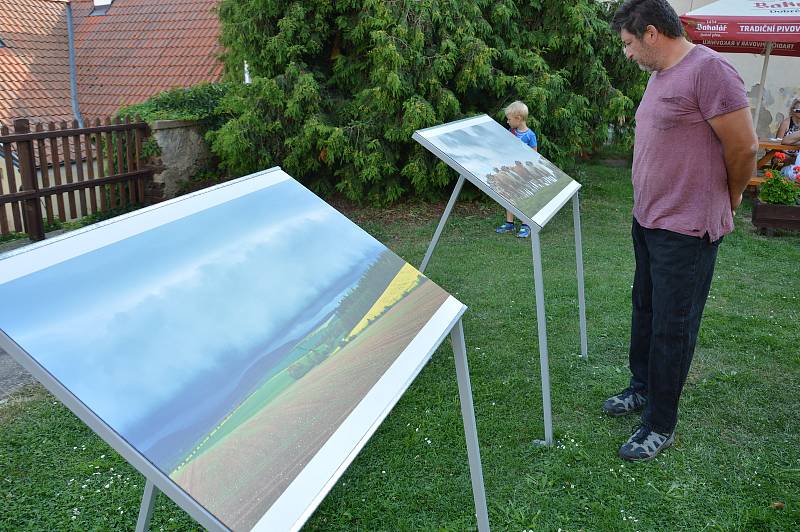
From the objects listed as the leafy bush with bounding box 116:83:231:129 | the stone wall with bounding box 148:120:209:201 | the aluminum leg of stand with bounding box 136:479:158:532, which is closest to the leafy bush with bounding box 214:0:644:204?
the leafy bush with bounding box 116:83:231:129

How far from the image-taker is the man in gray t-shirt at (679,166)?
2541mm

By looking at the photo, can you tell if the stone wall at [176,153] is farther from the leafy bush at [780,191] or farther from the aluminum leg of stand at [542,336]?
the leafy bush at [780,191]

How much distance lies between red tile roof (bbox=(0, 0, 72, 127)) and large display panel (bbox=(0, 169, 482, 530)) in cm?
1359

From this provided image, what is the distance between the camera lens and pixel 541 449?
10.6 ft

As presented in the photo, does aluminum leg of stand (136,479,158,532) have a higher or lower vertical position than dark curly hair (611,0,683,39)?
lower

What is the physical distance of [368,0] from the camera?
760 cm

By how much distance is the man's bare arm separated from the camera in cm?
251

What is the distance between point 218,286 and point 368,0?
6.74 m

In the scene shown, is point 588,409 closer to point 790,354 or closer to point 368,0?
point 790,354

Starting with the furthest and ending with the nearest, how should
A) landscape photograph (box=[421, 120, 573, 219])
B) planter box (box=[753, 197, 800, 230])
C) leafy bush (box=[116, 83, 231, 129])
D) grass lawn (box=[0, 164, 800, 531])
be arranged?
leafy bush (box=[116, 83, 231, 129]), planter box (box=[753, 197, 800, 230]), landscape photograph (box=[421, 120, 573, 219]), grass lawn (box=[0, 164, 800, 531])

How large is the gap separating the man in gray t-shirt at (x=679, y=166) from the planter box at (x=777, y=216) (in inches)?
202

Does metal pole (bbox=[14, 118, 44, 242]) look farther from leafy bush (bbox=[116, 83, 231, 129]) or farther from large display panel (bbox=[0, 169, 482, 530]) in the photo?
large display panel (bbox=[0, 169, 482, 530])

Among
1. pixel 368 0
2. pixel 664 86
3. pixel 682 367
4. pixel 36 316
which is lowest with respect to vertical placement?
pixel 682 367

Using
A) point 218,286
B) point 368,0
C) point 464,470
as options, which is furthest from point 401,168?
point 218,286
